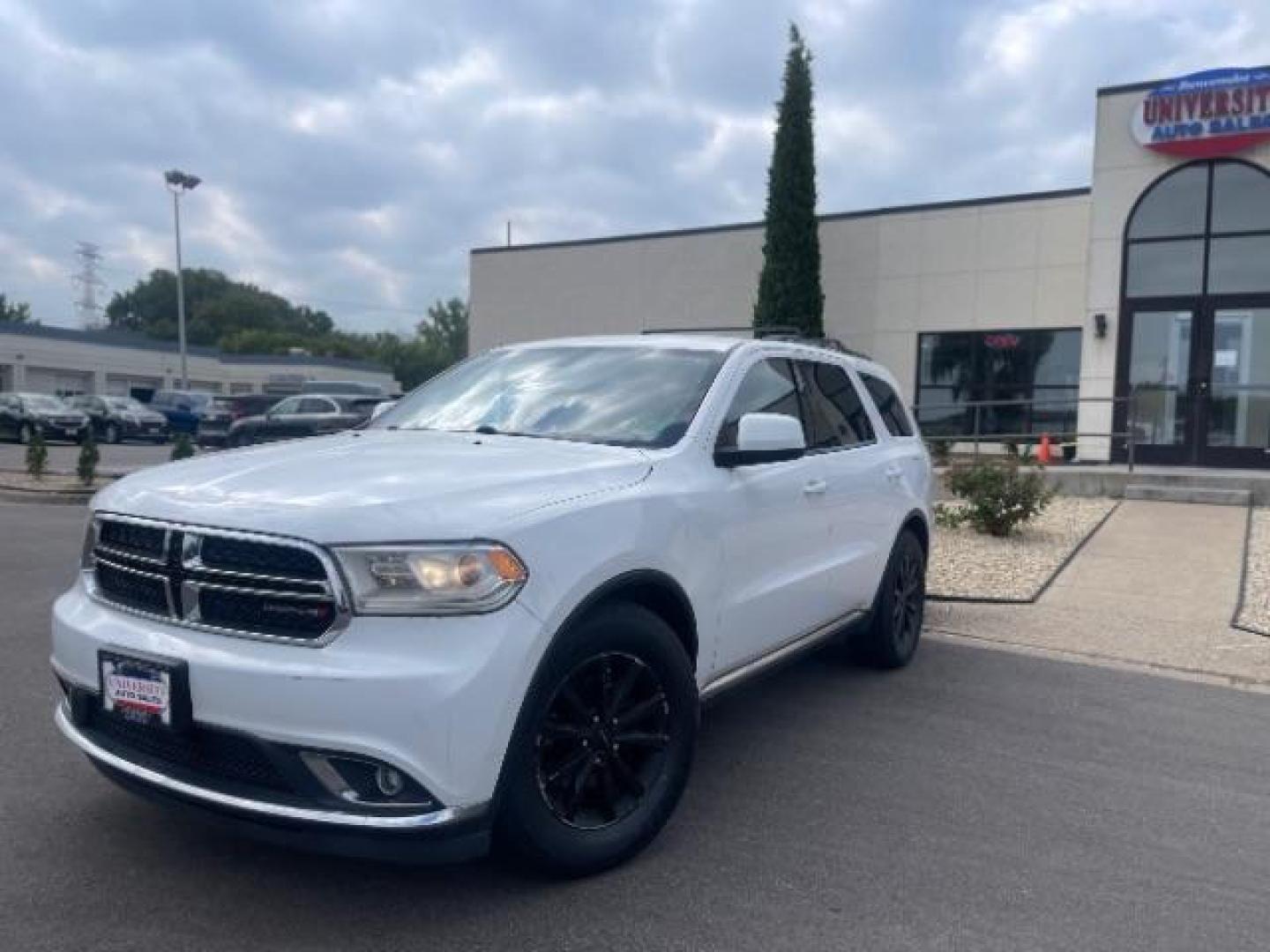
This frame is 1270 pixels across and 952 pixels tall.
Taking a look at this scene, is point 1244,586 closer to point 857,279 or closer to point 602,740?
point 602,740

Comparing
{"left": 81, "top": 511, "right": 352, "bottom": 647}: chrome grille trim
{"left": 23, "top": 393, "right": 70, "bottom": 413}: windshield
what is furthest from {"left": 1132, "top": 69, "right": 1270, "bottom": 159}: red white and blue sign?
{"left": 23, "top": 393, "right": 70, "bottom": 413}: windshield

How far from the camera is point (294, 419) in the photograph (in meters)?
22.7

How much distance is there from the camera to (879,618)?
5598 mm

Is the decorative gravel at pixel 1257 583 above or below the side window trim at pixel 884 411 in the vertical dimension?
below

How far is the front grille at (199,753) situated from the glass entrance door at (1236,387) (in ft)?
Answer: 53.0

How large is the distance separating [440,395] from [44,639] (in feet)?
10.3

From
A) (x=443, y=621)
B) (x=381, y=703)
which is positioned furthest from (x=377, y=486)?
(x=381, y=703)

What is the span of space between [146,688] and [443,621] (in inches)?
35.6

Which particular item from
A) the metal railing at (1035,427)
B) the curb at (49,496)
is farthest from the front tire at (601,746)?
the curb at (49,496)

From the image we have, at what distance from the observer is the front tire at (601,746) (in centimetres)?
291

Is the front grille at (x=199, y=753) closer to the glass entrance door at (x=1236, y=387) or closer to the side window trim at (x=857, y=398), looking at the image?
the side window trim at (x=857, y=398)

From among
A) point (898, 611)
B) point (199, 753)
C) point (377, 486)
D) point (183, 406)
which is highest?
point (377, 486)

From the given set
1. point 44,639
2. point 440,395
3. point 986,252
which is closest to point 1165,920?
point 440,395

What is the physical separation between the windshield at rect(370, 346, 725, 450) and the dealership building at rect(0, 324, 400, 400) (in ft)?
151
